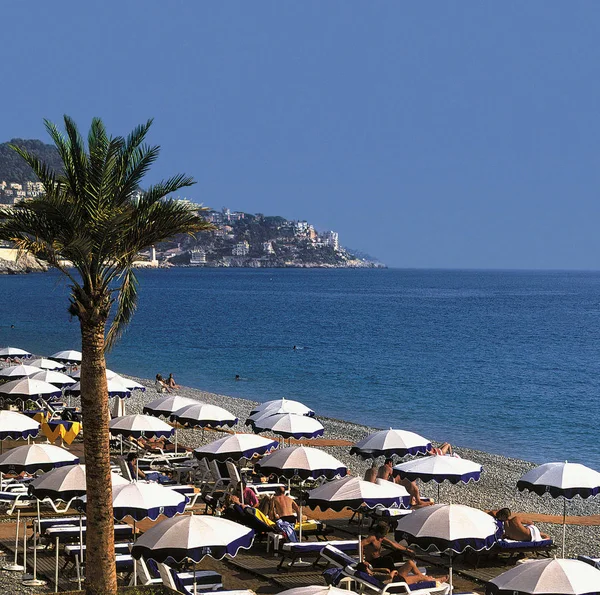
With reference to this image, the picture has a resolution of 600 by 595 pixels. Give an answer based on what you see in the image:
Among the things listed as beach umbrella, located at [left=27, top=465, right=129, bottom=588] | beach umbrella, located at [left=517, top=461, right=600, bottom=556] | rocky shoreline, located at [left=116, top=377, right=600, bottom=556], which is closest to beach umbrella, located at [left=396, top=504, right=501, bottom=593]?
beach umbrella, located at [left=517, top=461, right=600, bottom=556]

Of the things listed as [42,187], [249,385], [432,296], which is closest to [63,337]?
[249,385]

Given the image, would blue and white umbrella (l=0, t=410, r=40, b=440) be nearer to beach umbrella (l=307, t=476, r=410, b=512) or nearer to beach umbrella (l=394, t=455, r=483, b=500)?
beach umbrella (l=307, t=476, r=410, b=512)

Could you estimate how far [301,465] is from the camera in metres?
15.1

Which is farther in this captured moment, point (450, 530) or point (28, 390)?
point (28, 390)

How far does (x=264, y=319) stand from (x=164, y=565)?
91477mm

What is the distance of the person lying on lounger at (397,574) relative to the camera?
11.2 meters

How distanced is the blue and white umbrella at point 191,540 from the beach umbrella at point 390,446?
7.15m

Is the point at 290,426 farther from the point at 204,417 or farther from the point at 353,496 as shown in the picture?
the point at 353,496

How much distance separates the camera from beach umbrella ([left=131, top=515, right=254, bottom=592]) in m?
10.4

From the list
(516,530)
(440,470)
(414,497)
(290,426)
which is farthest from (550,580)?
(290,426)

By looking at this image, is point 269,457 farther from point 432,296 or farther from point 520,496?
point 432,296

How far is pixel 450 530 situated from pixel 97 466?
4196mm

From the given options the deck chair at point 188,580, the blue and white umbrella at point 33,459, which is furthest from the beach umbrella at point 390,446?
the deck chair at point 188,580

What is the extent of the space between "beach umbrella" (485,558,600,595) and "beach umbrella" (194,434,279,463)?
7.29 m
